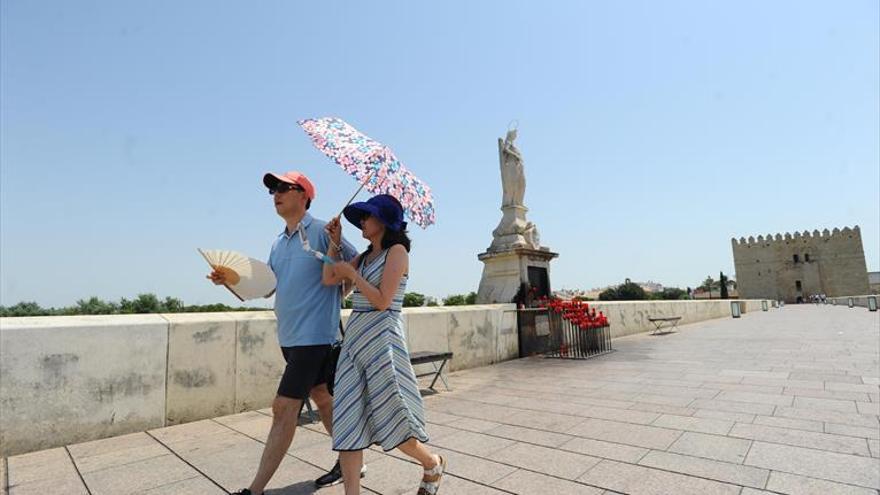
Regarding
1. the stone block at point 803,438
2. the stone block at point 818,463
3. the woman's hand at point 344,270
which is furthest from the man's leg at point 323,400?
the stone block at point 803,438

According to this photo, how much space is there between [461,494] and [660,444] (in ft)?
5.71

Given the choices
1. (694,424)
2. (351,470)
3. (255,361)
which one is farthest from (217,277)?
(694,424)

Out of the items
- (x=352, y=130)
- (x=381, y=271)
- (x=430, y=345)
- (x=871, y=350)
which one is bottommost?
(x=871, y=350)

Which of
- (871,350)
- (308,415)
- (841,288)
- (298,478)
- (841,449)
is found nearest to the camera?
(298,478)

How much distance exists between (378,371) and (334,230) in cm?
91

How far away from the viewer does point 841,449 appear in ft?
10.2

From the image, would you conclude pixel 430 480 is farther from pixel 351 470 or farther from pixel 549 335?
pixel 549 335

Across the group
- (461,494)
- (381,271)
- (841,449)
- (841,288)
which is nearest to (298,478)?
(461,494)

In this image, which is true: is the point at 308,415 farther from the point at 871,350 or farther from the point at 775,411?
the point at 871,350

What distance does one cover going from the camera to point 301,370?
8.16 ft

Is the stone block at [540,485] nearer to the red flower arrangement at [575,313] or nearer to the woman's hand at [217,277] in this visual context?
the woman's hand at [217,277]

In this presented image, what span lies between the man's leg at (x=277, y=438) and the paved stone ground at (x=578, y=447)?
231mm

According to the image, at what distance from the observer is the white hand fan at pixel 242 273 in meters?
2.59

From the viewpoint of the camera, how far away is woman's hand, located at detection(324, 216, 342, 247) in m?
2.63
